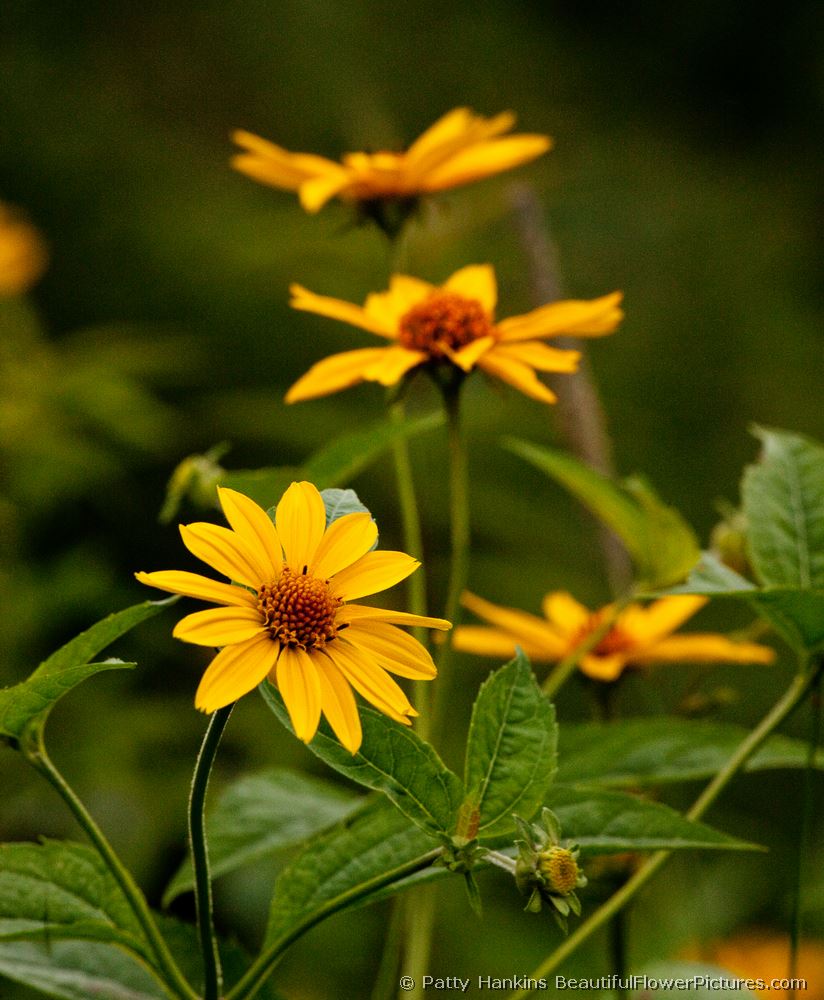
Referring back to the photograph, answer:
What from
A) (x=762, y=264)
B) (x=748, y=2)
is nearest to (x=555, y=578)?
(x=762, y=264)

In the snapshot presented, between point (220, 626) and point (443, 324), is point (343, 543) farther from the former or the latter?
point (443, 324)

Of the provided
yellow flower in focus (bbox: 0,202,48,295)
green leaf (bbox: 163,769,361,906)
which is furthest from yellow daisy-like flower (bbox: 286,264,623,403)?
yellow flower in focus (bbox: 0,202,48,295)

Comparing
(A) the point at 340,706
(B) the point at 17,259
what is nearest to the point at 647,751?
(A) the point at 340,706

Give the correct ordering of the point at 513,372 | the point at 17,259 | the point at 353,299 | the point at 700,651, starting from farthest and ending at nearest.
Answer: the point at 353,299 < the point at 17,259 < the point at 700,651 < the point at 513,372

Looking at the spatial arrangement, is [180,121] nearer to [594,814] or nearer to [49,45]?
[49,45]

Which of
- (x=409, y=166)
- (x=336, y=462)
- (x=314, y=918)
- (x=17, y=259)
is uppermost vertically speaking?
(x=17, y=259)

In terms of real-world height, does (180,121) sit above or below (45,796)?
above

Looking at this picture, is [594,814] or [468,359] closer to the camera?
[594,814]
